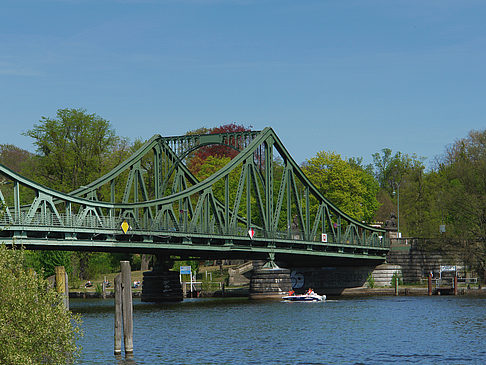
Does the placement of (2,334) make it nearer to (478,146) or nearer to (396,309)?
(396,309)

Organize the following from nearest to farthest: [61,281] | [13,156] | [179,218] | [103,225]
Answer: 1. [61,281]
2. [103,225]
3. [179,218]
4. [13,156]

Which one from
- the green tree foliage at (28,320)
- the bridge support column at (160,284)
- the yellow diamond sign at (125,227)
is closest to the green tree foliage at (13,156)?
the bridge support column at (160,284)

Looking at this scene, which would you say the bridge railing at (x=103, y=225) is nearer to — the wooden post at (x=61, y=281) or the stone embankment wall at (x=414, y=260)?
the stone embankment wall at (x=414, y=260)

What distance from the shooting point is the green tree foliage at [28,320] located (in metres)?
27.0

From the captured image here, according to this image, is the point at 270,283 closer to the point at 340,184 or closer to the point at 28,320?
the point at 340,184

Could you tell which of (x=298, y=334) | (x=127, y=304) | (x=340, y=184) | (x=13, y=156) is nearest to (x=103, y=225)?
(x=298, y=334)

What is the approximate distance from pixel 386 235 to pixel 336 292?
13.6 meters

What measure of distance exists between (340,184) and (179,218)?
116 feet

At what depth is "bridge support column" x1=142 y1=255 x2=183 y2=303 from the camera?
287 feet

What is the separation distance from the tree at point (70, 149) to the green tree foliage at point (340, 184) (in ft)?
94.2

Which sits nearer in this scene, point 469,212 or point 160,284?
point 160,284

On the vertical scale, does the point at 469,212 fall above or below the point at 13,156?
below

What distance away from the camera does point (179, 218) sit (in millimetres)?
86812

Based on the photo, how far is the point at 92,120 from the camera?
111 metres
